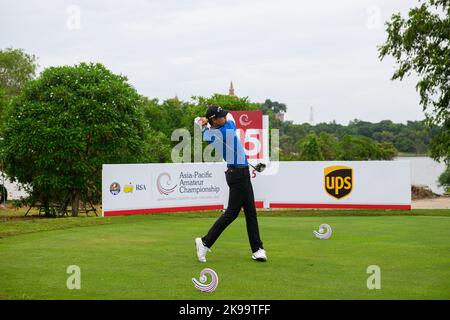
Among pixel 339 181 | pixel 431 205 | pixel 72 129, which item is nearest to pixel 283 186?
pixel 339 181

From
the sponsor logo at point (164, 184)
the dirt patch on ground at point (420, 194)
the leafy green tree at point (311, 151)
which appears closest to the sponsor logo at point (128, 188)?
the sponsor logo at point (164, 184)

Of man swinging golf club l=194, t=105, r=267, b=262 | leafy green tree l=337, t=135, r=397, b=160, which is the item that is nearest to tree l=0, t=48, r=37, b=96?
leafy green tree l=337, t=135, r=397, b=160

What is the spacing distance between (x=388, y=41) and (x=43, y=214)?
1901cm

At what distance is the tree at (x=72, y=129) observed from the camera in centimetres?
2586

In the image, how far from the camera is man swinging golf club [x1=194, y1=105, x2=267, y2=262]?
1073cm

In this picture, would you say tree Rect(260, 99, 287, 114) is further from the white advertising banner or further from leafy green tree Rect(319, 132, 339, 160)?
the white advertising banner

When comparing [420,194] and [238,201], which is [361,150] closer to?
[420,194]

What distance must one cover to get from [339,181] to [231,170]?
557 inches

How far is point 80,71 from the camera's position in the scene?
27.7 metres

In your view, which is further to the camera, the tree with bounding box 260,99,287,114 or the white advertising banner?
the tree with bounding box 260,99,287,114

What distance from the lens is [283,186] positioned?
24.8m

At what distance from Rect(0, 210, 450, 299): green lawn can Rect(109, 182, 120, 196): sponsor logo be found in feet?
14.0

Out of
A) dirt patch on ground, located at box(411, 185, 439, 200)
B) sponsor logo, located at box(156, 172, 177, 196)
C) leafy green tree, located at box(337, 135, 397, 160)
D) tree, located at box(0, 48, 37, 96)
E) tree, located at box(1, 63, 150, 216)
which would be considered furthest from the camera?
tree, located at box(0, 48, 37, 96)

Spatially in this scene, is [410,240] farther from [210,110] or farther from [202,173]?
[202,173]
